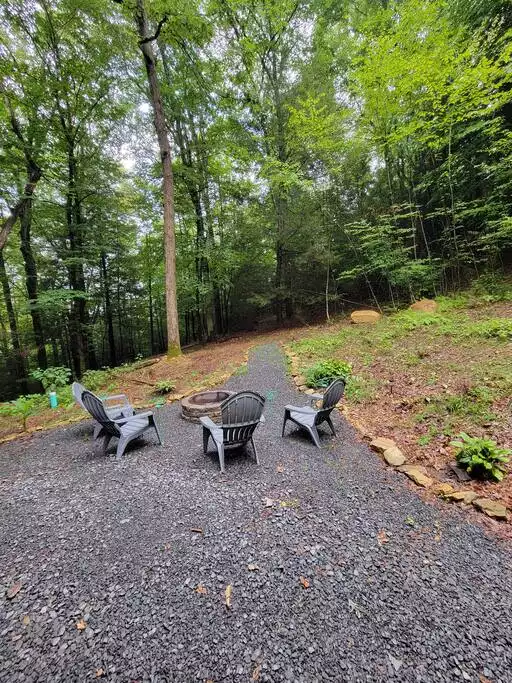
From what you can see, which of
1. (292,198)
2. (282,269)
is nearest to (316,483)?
(282,269)

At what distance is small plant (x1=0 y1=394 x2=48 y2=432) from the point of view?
3.85 metres

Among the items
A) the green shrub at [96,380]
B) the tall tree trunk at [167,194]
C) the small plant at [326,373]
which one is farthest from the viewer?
the tall tree trunk at [167,194]

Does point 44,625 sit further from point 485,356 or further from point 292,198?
point 292,198

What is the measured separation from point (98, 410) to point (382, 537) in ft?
9.99

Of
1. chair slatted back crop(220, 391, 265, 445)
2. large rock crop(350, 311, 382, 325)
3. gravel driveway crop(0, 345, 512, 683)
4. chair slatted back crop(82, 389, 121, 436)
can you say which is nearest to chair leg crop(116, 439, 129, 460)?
chair slatted back crop(82, 389, 121, 436)

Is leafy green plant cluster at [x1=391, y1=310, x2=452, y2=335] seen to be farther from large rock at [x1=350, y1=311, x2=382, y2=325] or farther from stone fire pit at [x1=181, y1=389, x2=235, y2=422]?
stone fire pit at [x1=181, y1=389, x2=235, y2=422]

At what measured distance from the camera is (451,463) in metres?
2.54

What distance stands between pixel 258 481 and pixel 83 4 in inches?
544

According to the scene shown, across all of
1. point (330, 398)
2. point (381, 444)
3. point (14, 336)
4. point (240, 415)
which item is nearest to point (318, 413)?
point (330, 398)

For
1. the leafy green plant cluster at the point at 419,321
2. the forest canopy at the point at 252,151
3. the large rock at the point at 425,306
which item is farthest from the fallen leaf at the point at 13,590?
the large rock at the point at 425,306

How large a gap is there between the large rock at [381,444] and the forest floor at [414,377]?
14cm

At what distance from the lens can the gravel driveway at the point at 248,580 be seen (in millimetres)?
1196

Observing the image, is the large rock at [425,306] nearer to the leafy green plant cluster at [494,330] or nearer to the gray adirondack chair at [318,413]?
the leafy green plant cluster at [494,330]

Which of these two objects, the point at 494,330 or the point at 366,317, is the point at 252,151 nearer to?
the point at 366,317
